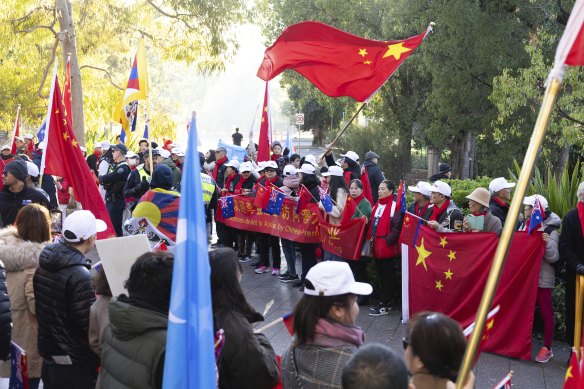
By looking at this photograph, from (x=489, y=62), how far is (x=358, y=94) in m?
8.85

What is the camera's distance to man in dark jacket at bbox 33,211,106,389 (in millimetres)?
4836

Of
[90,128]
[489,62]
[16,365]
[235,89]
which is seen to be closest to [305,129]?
[90,128]

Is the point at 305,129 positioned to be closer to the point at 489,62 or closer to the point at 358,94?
the point at 489,62

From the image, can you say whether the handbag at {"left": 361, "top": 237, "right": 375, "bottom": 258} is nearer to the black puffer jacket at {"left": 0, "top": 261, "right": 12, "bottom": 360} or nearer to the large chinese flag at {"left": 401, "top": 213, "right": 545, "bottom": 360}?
the large chinese flag at {"left": 401, "top": 213, "right": 545, "bottom": 360}

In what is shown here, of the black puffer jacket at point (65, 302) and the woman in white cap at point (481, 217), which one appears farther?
the woman in white cap at point (481, 217)

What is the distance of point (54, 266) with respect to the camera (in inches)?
191

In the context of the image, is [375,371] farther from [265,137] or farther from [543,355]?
[265,137]

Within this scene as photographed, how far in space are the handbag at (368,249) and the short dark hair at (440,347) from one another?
6.65 meters

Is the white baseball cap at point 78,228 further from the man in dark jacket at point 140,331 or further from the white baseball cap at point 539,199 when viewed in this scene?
the white baseball cap at point 539,199

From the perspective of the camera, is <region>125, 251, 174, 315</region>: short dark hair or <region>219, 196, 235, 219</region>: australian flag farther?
<region>219, 196, 235, 219</region>: australian flag

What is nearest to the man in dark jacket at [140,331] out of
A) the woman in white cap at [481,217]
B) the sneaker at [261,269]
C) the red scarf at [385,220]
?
the woman in white cap at [481,217]

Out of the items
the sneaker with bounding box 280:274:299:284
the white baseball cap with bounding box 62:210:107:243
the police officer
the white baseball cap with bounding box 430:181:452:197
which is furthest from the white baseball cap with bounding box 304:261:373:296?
the police officer

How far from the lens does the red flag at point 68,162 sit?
790cm

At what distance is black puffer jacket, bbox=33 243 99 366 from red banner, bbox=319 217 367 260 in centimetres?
568
